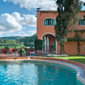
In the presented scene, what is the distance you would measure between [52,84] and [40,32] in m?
13.8

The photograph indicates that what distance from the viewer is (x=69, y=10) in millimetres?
15898

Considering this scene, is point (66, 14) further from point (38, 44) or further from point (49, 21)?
point (38, 44)

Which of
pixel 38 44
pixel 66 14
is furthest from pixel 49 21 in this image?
pixel 38 44

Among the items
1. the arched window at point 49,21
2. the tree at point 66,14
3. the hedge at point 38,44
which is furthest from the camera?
the arched window at point 49,21

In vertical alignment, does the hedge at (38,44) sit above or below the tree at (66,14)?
below

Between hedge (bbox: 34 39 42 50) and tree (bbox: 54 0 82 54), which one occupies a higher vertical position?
tree (bbox: 54 0 82 54)

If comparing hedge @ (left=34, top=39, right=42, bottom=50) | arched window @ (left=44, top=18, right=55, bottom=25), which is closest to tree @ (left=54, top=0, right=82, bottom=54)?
arched window @ (left=44, top=18, right=55, bottom=25)

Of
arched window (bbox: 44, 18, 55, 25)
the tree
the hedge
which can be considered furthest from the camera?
arched window (bbox: 44, 18, 55, 25)

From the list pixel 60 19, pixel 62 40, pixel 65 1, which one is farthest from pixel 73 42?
pixel 65 1

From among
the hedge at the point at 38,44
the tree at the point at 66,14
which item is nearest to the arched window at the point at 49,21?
the tree at the point at 66,14

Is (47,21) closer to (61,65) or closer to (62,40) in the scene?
(62,40)

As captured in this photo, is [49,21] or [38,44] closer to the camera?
[38,44]

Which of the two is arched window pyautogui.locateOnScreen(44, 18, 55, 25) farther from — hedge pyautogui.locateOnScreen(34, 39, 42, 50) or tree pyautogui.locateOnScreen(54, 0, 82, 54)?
hedge pyautogui.locateOnScreen(34, 39, 42, 50)

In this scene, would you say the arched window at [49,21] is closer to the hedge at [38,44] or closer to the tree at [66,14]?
the tree at [66,14]
